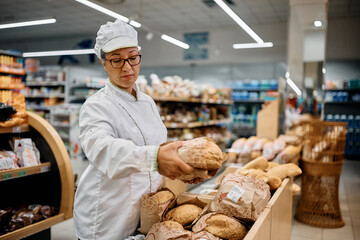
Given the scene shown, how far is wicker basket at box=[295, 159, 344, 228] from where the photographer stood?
3.90 m

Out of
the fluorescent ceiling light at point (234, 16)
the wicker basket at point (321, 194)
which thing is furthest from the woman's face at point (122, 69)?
the fluorescent ceiling light at point (234, 16)

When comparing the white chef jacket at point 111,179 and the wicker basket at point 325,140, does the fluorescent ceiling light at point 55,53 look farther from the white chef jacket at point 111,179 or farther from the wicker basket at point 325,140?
the white chef jacket at point 111,179

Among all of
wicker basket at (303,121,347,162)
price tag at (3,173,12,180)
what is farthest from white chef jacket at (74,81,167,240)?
wicker basket at (303,121,347,162)

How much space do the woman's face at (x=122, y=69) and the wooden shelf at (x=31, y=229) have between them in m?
1.58

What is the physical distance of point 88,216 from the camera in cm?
136

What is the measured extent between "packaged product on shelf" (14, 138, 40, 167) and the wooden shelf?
0.48m

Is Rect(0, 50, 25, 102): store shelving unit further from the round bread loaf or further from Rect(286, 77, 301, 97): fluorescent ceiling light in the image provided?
the round bread loaf

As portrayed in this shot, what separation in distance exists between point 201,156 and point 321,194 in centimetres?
352

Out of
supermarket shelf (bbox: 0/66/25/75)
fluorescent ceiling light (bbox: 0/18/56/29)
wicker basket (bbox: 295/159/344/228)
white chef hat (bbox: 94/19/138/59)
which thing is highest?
fluorescent ceiling light (bbox: 0/18/56/29)

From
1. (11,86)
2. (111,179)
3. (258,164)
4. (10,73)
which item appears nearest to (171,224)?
(111,179)

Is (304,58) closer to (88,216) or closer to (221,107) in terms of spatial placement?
(221,107)

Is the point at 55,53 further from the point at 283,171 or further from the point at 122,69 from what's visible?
the point at 122,69

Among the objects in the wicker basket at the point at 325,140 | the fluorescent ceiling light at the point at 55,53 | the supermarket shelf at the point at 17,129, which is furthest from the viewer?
the fluorescent ceiling light at the point at 55,53

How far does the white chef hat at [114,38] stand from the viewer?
1296 millimetres
